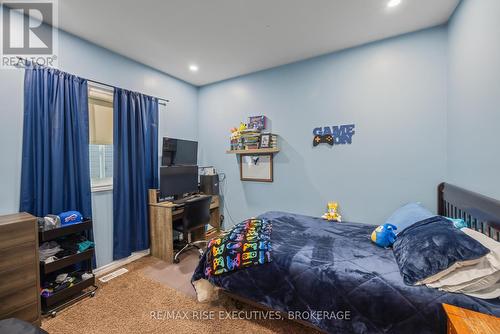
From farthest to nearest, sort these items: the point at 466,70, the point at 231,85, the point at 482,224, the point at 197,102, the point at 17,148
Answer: the point at 197,102, the point at 231,85, the point at 17,148, the point at 466,70, the point at 482,224

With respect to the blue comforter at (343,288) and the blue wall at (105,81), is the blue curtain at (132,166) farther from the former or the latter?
the blue comforter at (343,288)

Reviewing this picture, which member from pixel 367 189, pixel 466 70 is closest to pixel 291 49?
pixel 466 70

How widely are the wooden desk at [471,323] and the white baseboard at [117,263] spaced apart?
326 centimetres

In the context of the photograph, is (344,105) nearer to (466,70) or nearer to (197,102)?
(466,70)

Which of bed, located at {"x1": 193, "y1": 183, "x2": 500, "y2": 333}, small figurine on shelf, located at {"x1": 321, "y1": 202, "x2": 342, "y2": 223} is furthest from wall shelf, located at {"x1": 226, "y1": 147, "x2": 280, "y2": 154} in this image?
bed, located at {"x1": 193, "y1": 183, "x2": 500, "y2": 333}

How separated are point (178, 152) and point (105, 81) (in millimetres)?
1301

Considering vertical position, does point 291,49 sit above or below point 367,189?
above

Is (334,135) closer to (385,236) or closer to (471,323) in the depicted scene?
(385,236)

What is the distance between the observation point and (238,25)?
2.28m

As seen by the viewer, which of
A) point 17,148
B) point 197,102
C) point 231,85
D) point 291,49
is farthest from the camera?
point 197,102

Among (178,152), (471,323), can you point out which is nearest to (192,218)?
(178,152)

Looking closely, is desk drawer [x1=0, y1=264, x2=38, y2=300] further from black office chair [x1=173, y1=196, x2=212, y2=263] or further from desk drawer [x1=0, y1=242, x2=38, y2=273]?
black office chair [x1=173, y1=196, x2=212, y2=263]

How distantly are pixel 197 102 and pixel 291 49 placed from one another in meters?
2.09

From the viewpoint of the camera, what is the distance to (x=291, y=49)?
2791 mm
